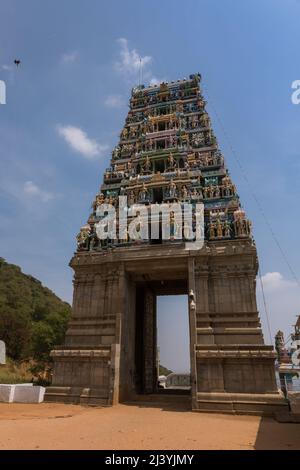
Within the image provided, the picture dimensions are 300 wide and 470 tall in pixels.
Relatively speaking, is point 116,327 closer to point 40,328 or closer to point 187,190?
point 187,190

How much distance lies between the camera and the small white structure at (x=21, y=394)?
66.7 feet

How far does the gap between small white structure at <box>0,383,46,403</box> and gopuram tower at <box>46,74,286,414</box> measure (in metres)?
0.70

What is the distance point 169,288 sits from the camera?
101 feet

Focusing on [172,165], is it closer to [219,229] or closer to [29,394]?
[219,229]

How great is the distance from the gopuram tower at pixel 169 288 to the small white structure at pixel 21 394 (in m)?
0.70

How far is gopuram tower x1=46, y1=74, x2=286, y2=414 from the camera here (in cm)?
1861

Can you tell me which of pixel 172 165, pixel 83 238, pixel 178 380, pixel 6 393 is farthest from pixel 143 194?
pixel 178 380

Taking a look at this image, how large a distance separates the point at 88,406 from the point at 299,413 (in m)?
11.1

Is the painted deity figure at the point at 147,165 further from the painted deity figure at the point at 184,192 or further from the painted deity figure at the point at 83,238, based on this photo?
the painted deity figure at the point at 83,238

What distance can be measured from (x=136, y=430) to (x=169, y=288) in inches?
733

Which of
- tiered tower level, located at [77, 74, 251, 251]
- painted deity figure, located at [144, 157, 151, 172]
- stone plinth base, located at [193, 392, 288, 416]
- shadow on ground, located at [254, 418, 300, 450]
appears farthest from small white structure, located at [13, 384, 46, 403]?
painted deity figure, located at [144, 157, 151, 172]
